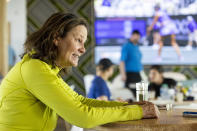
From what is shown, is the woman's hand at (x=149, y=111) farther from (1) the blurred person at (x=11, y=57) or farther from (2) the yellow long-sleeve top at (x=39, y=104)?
(1) the blurred person at (x=11, y=57)

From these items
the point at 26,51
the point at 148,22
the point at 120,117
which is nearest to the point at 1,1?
the point at 148,22

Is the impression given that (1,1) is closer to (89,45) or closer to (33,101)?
(89,45)

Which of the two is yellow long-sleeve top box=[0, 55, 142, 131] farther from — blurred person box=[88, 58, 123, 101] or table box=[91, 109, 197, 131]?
blurred person box=[88, 58, 123, 101]

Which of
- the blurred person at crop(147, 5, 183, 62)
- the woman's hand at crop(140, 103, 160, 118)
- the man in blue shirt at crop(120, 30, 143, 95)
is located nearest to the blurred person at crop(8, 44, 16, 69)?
the man in blue shirt at crop(120, 30, 143, 95)

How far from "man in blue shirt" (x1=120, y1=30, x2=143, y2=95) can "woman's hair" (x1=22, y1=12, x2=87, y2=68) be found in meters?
4.74

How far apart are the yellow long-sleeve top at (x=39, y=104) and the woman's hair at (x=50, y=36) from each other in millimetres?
51

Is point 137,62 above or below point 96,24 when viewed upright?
below

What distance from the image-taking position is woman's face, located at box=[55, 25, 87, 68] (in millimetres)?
1631

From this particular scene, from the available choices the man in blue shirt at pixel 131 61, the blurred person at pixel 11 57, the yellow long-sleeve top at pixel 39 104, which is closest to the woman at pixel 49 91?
the yellow long-sleeve top at pixel 39 104

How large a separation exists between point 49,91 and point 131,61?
197 inches

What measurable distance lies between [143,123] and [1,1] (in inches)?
169

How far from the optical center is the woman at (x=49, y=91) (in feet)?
4.74

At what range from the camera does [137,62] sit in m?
6.42

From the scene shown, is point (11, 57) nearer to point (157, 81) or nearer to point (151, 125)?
point (157, 81)
